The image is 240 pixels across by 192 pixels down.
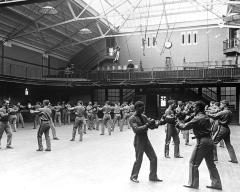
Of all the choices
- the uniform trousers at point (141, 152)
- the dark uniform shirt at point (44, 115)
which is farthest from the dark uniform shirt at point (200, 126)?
the dark uniform shirt at point (44, 115)

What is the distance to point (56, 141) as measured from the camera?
45.3 ft

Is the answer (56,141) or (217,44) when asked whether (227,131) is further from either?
(217,44)

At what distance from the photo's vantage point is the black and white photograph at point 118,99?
6992 millimetres

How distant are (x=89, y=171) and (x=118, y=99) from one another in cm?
2477

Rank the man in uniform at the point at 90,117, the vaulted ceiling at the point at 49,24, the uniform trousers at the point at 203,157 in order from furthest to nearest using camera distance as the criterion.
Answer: the vaulted ceiling at the point at 49,24
the man in uniform at the point at 90,117
the uniform trousers at the point at 203,157

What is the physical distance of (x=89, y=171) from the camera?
8016mm

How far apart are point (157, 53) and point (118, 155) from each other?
24.1 meters

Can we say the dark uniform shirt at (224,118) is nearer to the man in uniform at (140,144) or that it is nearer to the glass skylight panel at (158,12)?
the man in uniform at (140,144)

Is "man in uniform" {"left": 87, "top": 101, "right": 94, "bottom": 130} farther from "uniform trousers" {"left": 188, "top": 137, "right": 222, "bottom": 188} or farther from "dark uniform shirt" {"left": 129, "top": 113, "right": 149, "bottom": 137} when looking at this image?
"uniform trousers" {"left": 188, "top": 137, "right": 222, "bottom": 188}

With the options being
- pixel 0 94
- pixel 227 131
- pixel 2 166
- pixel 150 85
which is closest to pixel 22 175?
pixel 2 166

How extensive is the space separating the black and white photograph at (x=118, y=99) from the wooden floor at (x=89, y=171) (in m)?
0.03

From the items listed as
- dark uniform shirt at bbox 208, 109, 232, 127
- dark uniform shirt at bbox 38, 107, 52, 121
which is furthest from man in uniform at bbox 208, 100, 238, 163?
dark uniform shirt at bbox 38, 107, 52, 121

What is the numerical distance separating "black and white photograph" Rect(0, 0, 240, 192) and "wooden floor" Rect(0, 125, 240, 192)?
0.10ft

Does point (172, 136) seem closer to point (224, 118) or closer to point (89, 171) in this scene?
point (224, 118)
